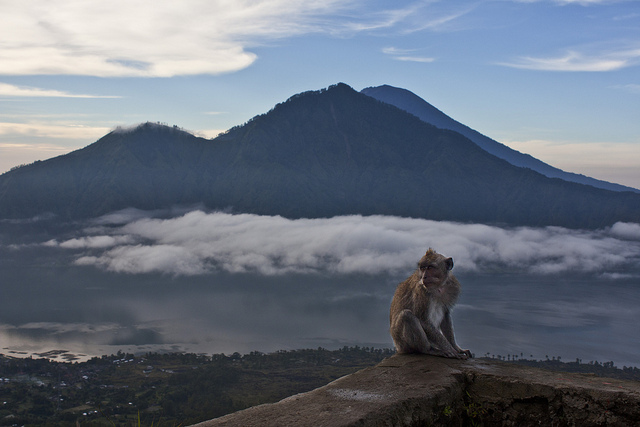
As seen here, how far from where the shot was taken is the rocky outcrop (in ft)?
14.9

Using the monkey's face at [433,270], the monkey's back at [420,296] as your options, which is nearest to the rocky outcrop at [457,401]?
the monkey's back at [420,296]

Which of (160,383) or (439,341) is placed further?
(160,383)

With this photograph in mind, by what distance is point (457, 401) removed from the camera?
5.48 metres

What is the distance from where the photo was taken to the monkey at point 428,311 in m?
6.97

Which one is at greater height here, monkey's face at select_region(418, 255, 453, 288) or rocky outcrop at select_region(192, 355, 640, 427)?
monkey's face at select_region(418, 255, 453, 288)

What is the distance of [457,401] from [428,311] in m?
1.74

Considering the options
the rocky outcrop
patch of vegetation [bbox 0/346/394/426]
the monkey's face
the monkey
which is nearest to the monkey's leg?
the monkey

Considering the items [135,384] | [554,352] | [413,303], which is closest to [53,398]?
[135,384]

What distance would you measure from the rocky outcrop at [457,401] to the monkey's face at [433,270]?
4.26ft

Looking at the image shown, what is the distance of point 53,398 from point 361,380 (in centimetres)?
10298

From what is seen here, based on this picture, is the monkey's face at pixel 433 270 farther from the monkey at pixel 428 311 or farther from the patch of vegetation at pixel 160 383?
the patch of vegetation at pixel 160 383

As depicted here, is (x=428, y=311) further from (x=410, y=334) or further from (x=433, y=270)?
(x=433, y=270)

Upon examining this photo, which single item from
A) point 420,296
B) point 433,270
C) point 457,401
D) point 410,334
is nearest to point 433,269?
point 433,270

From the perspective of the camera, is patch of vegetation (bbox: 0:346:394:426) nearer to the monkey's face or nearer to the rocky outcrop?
the monkey's face
